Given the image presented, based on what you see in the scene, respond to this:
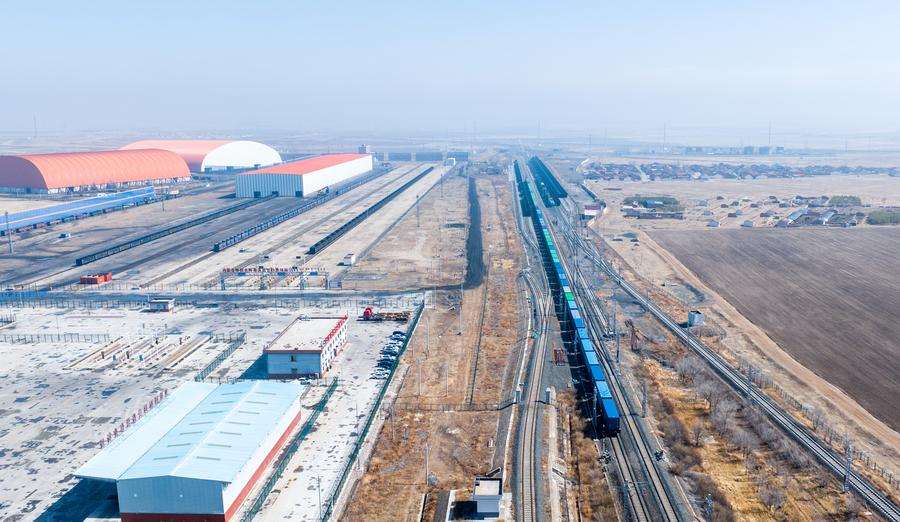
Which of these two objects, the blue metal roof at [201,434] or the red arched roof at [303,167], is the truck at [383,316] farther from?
the red arched roof at [303,167]

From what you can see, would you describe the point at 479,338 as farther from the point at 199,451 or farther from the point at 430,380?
the point at 199,451

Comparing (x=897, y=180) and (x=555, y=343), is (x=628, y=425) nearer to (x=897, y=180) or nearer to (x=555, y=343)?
(x=555, y=343)

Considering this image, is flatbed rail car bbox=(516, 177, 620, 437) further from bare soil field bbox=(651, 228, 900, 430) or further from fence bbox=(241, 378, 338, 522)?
fence bbox=(241, 378, 338, 522)

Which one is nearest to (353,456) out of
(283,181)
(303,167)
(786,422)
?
(786,422)

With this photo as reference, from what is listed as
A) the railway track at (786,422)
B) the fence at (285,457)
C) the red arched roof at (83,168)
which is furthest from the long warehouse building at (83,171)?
the railway track at (786,422)

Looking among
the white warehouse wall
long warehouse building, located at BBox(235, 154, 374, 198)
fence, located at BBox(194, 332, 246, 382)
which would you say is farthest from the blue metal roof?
the white warehouse wall

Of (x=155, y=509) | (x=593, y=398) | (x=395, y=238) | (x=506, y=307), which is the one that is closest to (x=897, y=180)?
(x=395, y=238)
